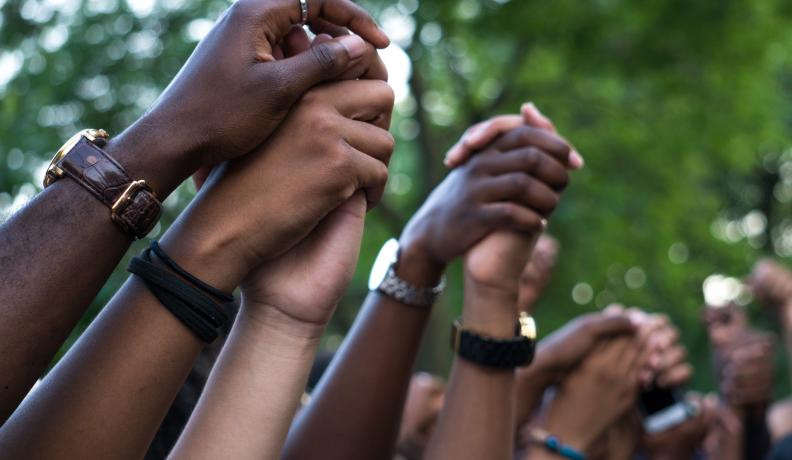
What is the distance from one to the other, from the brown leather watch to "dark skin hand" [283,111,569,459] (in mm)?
1026

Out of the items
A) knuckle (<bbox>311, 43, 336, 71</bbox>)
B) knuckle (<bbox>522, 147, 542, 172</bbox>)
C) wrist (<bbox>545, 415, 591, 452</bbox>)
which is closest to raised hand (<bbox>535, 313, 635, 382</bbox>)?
wrist (<bbox>545, 415, 591, 452</bbox>)

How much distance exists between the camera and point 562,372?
111 inches

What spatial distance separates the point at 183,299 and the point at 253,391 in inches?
9.0

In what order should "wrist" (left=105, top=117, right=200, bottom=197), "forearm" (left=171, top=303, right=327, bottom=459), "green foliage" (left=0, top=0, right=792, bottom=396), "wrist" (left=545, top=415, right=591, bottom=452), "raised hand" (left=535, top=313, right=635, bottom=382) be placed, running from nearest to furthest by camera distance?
"wrist" (left=105, top=117, right=200, bottom=197)
"forearm" (left=171, top=303, right=327, bottom=459)
"wrist" (left=545, top=415, right=591, bottom=452)
"raised hand" (left=535, top=313, right=635, bottom=382)
"green foliage" (left=0, top=0, right=792, bottom=396)

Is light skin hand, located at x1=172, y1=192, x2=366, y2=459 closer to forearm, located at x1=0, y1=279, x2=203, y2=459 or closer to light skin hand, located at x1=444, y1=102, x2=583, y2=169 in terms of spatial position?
forearm, located at x1=0, y1=279, x2=203, y2=459

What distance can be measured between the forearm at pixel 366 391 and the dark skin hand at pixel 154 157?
0.89m

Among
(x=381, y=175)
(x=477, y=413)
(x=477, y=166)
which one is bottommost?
(x=477, y=413)

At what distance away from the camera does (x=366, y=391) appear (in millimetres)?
2215

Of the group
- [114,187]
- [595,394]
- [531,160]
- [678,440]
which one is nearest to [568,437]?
[595,394]

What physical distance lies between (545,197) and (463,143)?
0.94 ft

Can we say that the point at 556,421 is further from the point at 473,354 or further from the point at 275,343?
the point at 275,343

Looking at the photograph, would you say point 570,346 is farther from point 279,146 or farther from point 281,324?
point 279,146

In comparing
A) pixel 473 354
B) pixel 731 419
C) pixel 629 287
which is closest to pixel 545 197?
pixel 473 354

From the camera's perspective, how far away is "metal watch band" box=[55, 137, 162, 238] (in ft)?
4.11
